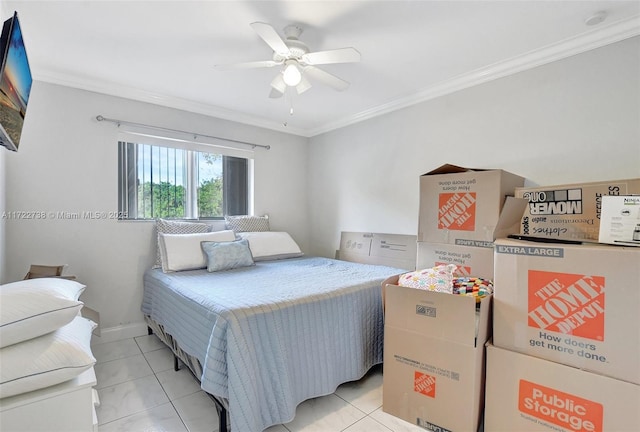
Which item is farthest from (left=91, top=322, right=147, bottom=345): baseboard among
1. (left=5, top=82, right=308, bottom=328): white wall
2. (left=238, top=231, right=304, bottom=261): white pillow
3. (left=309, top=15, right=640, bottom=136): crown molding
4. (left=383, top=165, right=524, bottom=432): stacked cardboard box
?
(left=309, top=15, right=640, bottom=136): crown molding

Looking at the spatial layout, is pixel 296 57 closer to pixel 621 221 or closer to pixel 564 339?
pixel 621 221

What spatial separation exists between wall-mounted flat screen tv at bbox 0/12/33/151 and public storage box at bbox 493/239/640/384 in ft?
7.44

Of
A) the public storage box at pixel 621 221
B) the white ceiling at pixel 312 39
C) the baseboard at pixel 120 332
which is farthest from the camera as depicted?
the baseboard at pixel 120 332

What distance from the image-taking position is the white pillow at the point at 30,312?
98 cm

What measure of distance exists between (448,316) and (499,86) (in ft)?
6.41

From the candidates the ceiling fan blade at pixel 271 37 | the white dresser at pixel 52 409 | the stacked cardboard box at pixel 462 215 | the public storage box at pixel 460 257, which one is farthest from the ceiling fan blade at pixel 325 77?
the white dresser at pixel 52 409

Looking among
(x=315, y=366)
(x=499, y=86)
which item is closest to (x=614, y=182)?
(x=499, y=86)

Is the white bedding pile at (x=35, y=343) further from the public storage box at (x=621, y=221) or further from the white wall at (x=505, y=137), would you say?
the white wall at (x=505, y=137)

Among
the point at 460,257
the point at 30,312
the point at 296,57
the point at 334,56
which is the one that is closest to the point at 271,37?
the point at 296,57

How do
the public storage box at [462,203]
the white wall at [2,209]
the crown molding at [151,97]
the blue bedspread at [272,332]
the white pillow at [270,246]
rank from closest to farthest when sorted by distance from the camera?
the blue bedspread at [272,332] → the public storage box at [462,203] → the white wall at [2,209] → the crown molding at [151,97] → the white pillow at [270,246]

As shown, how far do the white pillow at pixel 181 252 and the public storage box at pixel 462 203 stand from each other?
6.24ft

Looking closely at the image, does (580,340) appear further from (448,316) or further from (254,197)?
(254,197)

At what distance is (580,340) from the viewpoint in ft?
4.21

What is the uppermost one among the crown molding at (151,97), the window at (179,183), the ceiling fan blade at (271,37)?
the crown molding at (151,97)
